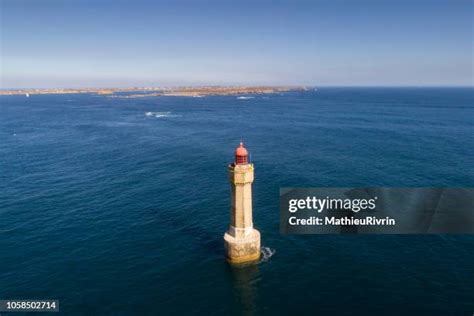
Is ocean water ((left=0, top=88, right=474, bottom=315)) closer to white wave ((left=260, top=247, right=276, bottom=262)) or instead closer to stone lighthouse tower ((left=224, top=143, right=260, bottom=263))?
Result: white wave ((left=260, top=247, right=276, bottom=262))

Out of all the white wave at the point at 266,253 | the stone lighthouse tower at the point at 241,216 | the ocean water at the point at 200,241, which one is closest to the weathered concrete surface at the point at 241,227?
the stone lighthouse tower at the point at 241,216

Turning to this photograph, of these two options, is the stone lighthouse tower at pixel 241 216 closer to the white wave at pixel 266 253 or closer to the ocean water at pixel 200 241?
the white wave at pixel 266 253

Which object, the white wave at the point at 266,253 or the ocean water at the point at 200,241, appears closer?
the ocean water at the point at 200,241

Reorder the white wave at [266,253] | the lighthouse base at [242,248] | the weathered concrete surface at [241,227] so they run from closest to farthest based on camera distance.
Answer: the weathered concrete surface at [241,227] < the lighthouse base at [242,248] < the white wave at [266,253]

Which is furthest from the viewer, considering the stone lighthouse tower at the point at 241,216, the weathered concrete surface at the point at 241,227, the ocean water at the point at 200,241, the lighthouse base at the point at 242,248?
the lighthouse base at the point at 242,248

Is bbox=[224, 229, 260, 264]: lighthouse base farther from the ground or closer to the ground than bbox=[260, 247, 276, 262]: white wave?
farther from the ground

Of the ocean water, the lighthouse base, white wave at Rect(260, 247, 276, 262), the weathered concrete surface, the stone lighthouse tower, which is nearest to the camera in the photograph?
the ocean water

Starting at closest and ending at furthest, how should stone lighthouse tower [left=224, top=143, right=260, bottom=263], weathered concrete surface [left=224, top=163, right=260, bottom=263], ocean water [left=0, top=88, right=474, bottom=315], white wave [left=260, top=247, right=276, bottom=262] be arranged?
ocean water [left=0, top=88, right=474, bottom=315], stone lighthouse tower [left=224, top=143, right=260, bottom=263], weathered concrete surface [left=224, top=163, right=260, bottom=263], white wave [left=260, top=247, right=276, bottom=262]

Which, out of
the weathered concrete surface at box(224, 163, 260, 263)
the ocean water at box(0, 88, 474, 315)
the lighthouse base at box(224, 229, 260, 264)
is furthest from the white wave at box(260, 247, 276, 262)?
the lighthouse base at box(224, 229, 260, 264)
